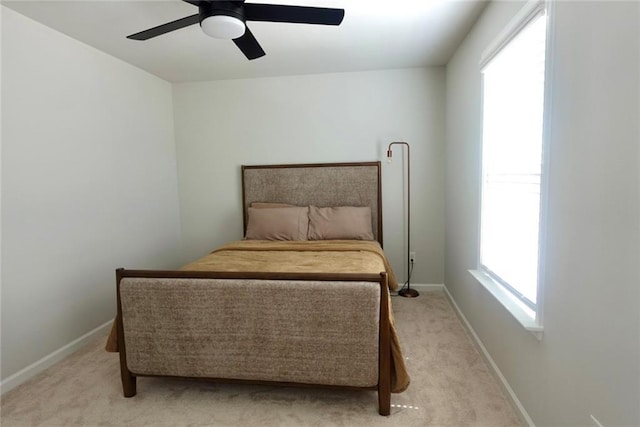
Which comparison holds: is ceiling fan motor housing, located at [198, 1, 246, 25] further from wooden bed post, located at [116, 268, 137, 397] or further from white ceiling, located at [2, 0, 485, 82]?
wooden bed post, located at [116, 268, 137, 397]

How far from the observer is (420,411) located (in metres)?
1.82

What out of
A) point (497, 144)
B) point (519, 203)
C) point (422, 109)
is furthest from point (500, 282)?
point (422, 109)

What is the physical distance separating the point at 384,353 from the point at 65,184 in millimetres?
2550

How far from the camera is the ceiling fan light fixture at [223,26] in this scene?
1812 mm

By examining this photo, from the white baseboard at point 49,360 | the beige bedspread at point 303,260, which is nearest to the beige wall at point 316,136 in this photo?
the beige bedspread at point 303,260

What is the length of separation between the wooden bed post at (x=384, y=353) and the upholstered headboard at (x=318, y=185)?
193cm

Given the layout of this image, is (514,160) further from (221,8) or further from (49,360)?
(49,360)

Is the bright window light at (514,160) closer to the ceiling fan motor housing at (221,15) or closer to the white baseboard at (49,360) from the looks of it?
the ceiling fan motor housing at (221,15)

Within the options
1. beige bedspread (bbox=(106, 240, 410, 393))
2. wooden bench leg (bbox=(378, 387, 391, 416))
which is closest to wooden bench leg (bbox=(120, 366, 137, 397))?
beige bedspread (bbox=(106, 240, 410, 393))

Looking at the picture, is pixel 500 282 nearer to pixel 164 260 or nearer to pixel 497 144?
pixel 497 144

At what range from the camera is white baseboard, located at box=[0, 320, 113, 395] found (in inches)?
83.7

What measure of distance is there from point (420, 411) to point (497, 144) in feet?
5.36

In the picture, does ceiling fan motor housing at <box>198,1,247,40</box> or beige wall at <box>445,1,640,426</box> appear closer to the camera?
beige wall at <box>445,1,640,426</box>

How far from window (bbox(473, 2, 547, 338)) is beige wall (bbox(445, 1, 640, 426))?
6.3 inches
